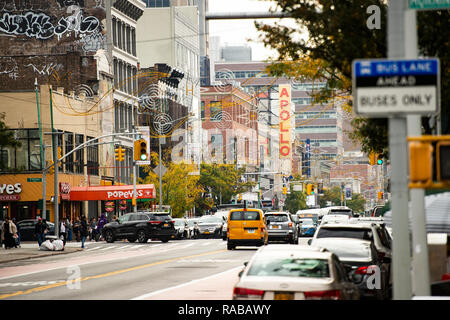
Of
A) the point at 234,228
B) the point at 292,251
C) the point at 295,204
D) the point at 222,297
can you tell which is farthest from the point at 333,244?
the point at 295,204

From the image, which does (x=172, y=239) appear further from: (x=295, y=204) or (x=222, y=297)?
(x=295, y=204)

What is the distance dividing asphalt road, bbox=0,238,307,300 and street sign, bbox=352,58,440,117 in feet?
26.7

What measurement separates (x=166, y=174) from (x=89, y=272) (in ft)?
208

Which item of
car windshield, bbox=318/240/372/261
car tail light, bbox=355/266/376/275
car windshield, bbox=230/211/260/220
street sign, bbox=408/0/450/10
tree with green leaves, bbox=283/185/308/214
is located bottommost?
tree with green leaves, bbox=283/185/308/214

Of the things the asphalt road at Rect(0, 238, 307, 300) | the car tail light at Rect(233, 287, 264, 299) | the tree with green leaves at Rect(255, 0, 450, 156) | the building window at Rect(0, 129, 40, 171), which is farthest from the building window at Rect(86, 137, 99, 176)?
the car tail light at Rect(233, 287, 264, 299)

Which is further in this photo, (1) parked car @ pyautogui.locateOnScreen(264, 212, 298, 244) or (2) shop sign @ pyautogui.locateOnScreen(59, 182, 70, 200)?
(2) shop sign @ pyautogui.locateOnScreen(59, 182, 70, 200)

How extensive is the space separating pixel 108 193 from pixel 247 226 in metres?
33.0

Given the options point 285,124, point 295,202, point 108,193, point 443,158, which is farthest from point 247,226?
point 285,124

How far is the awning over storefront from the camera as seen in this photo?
7288cm

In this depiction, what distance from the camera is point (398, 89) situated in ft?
37.0

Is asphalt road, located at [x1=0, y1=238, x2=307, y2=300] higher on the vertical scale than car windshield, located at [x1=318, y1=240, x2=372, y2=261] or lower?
lower

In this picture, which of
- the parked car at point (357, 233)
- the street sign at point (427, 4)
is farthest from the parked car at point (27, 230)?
the street sign at point (427, 4)

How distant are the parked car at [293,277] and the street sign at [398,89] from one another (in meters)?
2.56

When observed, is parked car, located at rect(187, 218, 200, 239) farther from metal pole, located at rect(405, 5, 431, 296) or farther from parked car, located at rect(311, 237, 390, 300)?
metal pole, located at rect(405, 5, 431, 296)
